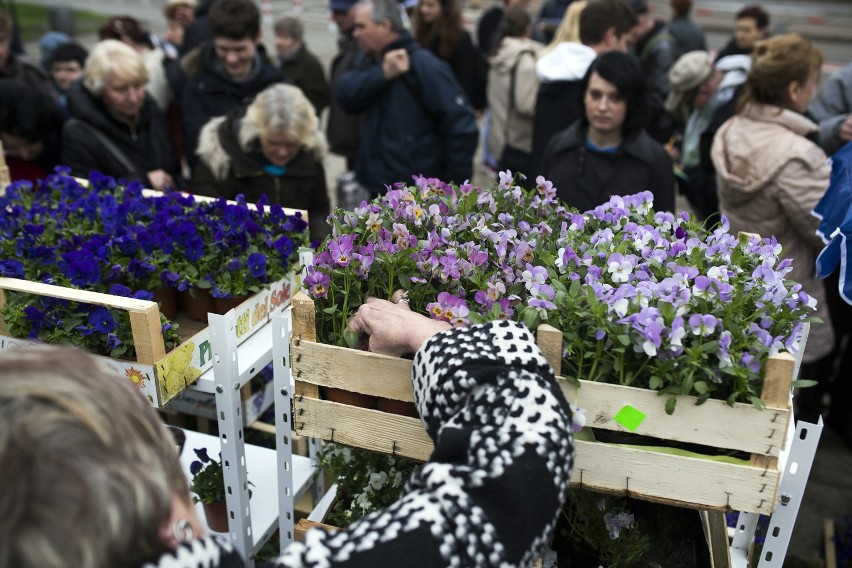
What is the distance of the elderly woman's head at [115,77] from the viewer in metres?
3.47

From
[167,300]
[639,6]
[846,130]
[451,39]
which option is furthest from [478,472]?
[639,6]

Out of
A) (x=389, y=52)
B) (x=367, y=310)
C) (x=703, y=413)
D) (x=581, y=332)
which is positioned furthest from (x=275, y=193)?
(x=703, y=413)

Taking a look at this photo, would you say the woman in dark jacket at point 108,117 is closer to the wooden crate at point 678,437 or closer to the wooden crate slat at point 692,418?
the wooden crate at point 678,437

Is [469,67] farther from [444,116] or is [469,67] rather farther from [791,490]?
[791,490]

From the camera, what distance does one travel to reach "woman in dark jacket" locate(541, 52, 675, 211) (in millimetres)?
3039

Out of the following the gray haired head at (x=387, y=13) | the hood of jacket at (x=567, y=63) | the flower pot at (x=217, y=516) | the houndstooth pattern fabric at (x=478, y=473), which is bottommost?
the flower pot at (x=217, y=516)

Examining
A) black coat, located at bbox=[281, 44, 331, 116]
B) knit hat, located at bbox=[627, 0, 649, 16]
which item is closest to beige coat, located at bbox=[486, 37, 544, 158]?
black coat, located at bbox=[281, 44, 331, 116]

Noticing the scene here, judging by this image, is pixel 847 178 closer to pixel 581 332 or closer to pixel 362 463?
pixel 581 332

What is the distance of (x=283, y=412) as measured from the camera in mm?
1911

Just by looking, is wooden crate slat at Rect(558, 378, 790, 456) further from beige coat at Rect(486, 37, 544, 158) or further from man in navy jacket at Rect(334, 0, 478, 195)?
beige coat at Rect(486, 37, 544, 158)

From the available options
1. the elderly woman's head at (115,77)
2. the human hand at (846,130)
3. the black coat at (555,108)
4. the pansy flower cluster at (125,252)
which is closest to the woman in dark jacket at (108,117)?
the elderly woman's head at (115,77)

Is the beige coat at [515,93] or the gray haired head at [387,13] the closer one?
the gray haired head at [387,13]

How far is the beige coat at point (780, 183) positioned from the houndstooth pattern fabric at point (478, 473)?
2.21 meters

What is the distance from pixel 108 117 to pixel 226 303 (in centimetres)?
193
